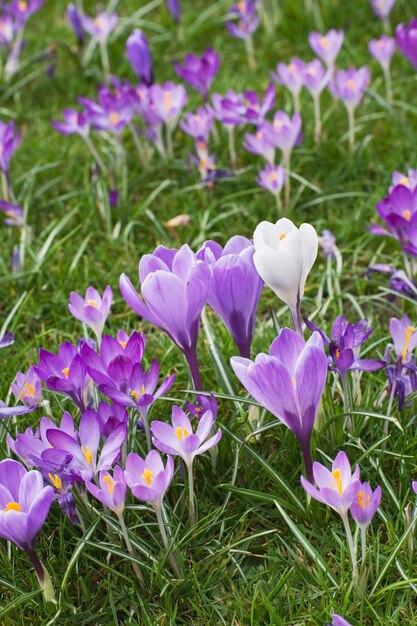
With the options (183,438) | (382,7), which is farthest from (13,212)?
(382,7)

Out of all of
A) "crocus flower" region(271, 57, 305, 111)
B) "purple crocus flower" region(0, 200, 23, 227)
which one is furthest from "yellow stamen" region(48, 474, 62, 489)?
"crocus flower" region(271, 57, 305, 111)

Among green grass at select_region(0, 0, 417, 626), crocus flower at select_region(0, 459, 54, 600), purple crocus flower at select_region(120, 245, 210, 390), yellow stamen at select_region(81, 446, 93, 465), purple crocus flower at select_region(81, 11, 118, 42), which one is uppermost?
purple crocus flower at select_region(81, 11, 118, 42)

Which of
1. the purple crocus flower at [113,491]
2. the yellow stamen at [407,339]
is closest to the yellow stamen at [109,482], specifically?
the purple crocus flower at [113,491]

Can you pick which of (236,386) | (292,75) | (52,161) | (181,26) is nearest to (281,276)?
(236,386)

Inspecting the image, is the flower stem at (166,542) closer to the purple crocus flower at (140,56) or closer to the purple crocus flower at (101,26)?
the purple crocus flower at (140,56)

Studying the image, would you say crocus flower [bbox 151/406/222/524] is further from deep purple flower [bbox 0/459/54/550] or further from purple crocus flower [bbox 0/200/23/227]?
purple crocus flower [bbox 0/200/23/227]

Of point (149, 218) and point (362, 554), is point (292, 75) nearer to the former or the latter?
point (149, 218)
